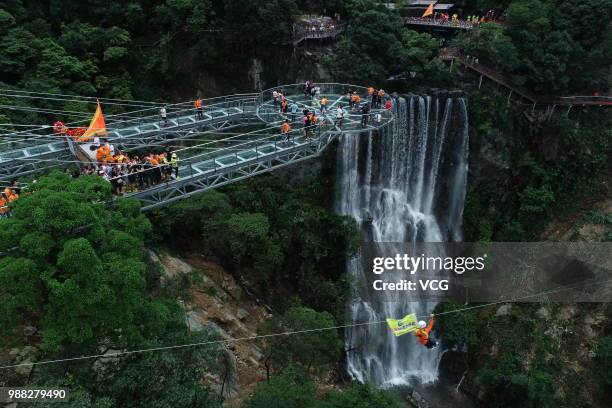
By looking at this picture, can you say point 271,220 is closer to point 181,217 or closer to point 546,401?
point 181,217

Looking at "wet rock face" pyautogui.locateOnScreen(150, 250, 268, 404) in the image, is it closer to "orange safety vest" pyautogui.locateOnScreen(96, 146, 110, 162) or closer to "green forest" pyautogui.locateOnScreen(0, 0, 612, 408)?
"green forest" pyautogui.locateOnScreen(0, 0, 612, 408)

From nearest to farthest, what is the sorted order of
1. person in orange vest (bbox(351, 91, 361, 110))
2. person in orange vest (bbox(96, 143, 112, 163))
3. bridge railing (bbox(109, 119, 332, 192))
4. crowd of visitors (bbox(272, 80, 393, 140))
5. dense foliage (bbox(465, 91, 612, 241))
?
person in orange vest (bbox(96, 143, 112, 163)) → bridge railing (bbox(109, 119, 332, 192)) → crowd of visitors (bbox(272, 80, 393, 140)) → person in orange vest (bbox(351, 91, 361, 110)) → dense foliage (bbox(465, 91, 612, 241))

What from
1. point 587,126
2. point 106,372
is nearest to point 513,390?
point 587,126

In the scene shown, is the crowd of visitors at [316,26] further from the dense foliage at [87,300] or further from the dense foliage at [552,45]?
the dense foliage at [87,300]

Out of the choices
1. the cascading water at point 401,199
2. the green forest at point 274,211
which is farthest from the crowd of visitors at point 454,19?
the cascading water at point 401,199

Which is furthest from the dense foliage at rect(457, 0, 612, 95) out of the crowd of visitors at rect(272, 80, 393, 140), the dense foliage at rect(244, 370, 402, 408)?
the dense foliage at rect(244, 370, 402, 408)

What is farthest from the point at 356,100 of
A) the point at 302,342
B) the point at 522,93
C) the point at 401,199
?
the point at 522,93

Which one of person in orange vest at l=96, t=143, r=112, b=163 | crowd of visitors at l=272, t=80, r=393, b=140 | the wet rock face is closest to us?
person in orange vest at l=96, t=143, r=112, b=163
